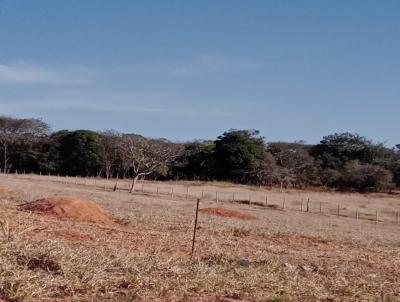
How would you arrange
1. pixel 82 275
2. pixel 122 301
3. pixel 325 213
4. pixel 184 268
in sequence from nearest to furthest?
pixel 122 301
pixel 82 275
pixel 184 268
pixel 325 213

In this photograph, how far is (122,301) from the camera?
643cm

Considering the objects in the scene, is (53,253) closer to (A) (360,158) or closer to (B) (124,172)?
(B) (124,172)

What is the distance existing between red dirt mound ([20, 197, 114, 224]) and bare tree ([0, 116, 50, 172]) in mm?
53125

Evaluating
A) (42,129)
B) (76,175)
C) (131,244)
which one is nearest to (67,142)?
(76,175)

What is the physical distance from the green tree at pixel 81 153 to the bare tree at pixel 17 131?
5393mm

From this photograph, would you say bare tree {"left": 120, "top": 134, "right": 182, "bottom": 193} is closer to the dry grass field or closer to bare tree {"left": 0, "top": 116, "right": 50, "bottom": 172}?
bare tree {"left": 0, "top": 116, "right": 50, "bottom": 172}

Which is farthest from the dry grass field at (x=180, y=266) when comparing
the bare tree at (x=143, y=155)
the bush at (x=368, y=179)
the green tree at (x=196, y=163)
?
the green tree at (x=196, y=163)

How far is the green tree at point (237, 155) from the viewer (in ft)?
214

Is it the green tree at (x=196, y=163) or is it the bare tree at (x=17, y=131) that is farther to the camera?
the bare tree at (x=17, y=131)

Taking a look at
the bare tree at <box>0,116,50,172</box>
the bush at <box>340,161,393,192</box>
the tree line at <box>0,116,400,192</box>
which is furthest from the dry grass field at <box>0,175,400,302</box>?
the bare tree at <box>0,116,50,172</box>

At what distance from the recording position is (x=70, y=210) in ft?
63.9

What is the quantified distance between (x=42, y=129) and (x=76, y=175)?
976 centimetres

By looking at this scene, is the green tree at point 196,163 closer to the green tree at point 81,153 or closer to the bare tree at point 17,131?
the green tree at point 81,153

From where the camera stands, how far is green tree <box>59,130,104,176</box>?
6494 cm
